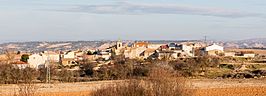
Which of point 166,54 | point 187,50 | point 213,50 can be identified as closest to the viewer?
point 166,54

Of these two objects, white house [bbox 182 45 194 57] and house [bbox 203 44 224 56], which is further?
house [bbox 203 44 224 56]

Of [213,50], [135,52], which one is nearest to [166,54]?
[135,52]

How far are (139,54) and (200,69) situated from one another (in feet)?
134

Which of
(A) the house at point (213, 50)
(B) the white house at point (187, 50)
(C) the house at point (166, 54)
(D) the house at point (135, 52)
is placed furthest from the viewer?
(A) the house at point (213, 50)

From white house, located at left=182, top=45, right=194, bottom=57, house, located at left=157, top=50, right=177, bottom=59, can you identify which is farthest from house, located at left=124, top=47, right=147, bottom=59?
white house, located at left=182, top=45, right=194, bottom=57

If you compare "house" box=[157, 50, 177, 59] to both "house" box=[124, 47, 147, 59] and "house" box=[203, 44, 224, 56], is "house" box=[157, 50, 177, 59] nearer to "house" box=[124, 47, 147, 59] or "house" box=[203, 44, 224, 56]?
"house" box=[124, 47, 147, 59]

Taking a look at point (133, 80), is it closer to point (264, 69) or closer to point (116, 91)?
point (116, 91)

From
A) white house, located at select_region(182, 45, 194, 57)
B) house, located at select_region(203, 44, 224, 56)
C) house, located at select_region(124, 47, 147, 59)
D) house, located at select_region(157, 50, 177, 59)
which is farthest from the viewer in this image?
house, located at select_region(203, 44, 224, 56)

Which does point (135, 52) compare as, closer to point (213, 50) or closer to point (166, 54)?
point (166, 54)

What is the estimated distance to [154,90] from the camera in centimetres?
2250

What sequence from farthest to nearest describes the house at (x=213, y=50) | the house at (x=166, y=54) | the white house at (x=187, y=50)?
the house at (x=213, y=50) → the white house at (x=187, y=50) → the house at (x=166, y=54)

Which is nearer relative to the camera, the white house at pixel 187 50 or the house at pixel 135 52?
the house at pixel 135 52

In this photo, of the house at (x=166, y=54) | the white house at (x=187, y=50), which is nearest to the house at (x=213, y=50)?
the white house at (x=187, y=50)

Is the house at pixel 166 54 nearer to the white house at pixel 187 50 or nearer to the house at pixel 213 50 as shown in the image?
the white house at pixel 187 50
